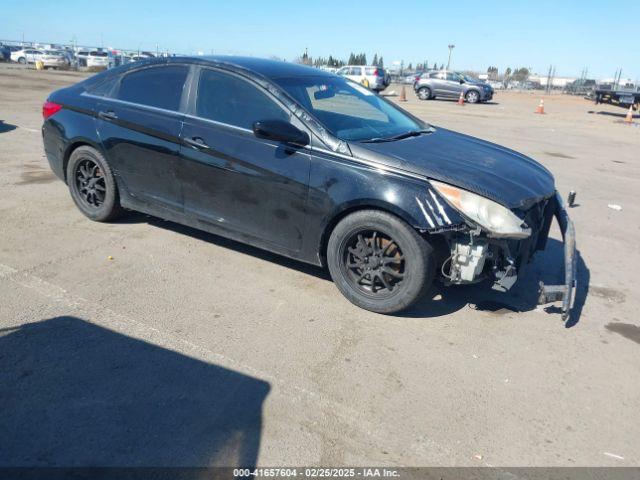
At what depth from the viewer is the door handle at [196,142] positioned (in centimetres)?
432

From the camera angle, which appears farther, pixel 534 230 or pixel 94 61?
pixel 94 61

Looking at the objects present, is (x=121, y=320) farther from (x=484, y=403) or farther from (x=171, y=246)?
(x=484, y=403)

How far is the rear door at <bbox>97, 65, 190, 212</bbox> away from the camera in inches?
180

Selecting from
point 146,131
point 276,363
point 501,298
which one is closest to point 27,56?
point 146,131

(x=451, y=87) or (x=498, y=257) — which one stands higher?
(x=451, y=87)

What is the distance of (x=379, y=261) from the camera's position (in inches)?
149

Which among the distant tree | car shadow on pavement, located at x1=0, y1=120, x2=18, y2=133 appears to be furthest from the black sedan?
the distant tree

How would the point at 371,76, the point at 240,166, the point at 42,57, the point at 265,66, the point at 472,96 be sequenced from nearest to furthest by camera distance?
the point at 240,166 < the point at 265,66 < the point at 472,96 < the point at 371,76 < the point at 42,57

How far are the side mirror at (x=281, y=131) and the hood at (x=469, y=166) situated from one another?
0.39 meters

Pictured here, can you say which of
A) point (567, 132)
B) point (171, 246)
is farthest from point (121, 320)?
point (567, 132)

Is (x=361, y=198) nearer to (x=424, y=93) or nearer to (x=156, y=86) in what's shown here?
(x=156, y=86)

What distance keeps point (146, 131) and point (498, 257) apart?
3.16 meters

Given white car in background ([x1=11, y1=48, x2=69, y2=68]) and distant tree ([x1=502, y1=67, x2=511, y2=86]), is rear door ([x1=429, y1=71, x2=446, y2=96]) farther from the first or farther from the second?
distant tree ([x1=502, y1=67, x2=511, y2=86])

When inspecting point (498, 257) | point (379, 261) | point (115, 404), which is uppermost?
point (498, 257)
